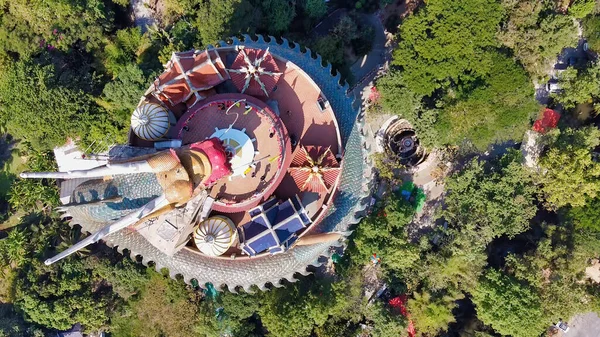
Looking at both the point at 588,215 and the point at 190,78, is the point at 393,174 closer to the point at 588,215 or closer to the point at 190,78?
the point at 588,215

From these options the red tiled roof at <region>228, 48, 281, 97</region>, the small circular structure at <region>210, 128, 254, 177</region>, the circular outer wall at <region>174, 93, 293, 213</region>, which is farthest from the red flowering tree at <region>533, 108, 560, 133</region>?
the small circular structure at <region>210, 128, 254, 177</region>

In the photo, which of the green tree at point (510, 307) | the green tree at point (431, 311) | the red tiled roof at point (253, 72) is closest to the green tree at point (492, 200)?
the green tree at point (510, 307)

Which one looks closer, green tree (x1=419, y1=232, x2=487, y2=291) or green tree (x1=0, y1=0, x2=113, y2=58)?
green tree (x1=419, y1=232, x2=487, y2=291)

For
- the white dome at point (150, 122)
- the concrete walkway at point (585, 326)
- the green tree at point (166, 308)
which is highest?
the concrete walkway at point (585, 326)

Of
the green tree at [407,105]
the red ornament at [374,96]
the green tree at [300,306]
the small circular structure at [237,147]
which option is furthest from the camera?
the red ornament at [374,96]

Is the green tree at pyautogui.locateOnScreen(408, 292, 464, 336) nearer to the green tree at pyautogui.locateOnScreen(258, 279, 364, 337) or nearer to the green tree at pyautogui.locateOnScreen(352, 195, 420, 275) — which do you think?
the green tree at pyautogui.locateOnScreen(352, 195, 420, 275)

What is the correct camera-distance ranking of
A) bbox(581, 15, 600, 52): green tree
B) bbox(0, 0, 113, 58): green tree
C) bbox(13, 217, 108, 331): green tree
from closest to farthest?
bbox(0, 0, 113, 58): green tree, bbox(13, 217, 108, 331): green tree, bbox(581, 15, 600, 52): green tree

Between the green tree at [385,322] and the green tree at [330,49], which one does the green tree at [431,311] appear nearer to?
the green tree at [385,322]

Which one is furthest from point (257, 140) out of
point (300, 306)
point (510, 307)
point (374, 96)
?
point (510, 307)
